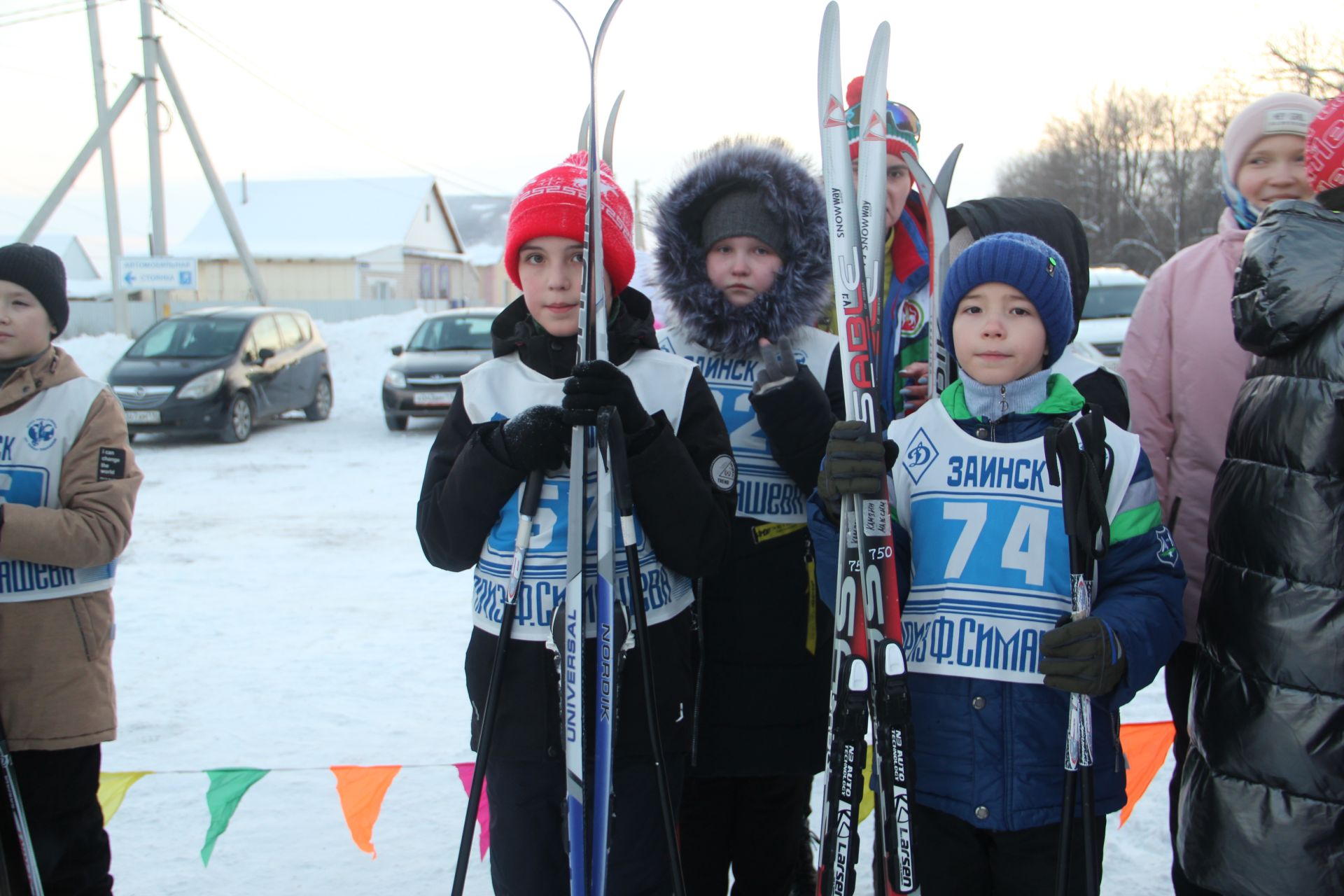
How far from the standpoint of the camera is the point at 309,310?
3269 cm

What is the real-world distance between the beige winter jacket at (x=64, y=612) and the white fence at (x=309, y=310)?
26.9m

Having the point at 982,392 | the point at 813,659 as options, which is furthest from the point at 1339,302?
the point at 813,659

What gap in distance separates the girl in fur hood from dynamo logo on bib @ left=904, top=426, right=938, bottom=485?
245 millimetres

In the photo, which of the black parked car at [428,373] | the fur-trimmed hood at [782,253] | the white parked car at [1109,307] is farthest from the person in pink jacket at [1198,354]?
the white parked car at [1109,307]

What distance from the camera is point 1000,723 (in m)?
1.74

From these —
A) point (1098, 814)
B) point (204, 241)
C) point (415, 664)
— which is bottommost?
point (415, 664)

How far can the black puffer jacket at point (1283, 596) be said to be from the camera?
61.3 inches

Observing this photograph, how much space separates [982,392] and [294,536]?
20.7ft

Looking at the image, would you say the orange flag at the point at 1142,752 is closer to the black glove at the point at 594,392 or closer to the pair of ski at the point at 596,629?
the pair of ski at the point at 596,629

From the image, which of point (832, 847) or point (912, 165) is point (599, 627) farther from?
point (912, 165)

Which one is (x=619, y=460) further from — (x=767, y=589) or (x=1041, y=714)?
(x=1041, y=714)

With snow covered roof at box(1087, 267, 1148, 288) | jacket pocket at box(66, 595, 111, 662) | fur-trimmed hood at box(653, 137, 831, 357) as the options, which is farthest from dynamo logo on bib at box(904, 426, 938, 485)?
snow covered roof at box(1087, 267, 1148, 288)

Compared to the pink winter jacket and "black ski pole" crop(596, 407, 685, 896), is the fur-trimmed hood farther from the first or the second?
the pink winter jacket

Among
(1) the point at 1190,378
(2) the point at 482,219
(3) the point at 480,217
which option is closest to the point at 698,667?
(1) the point at 1190,378
